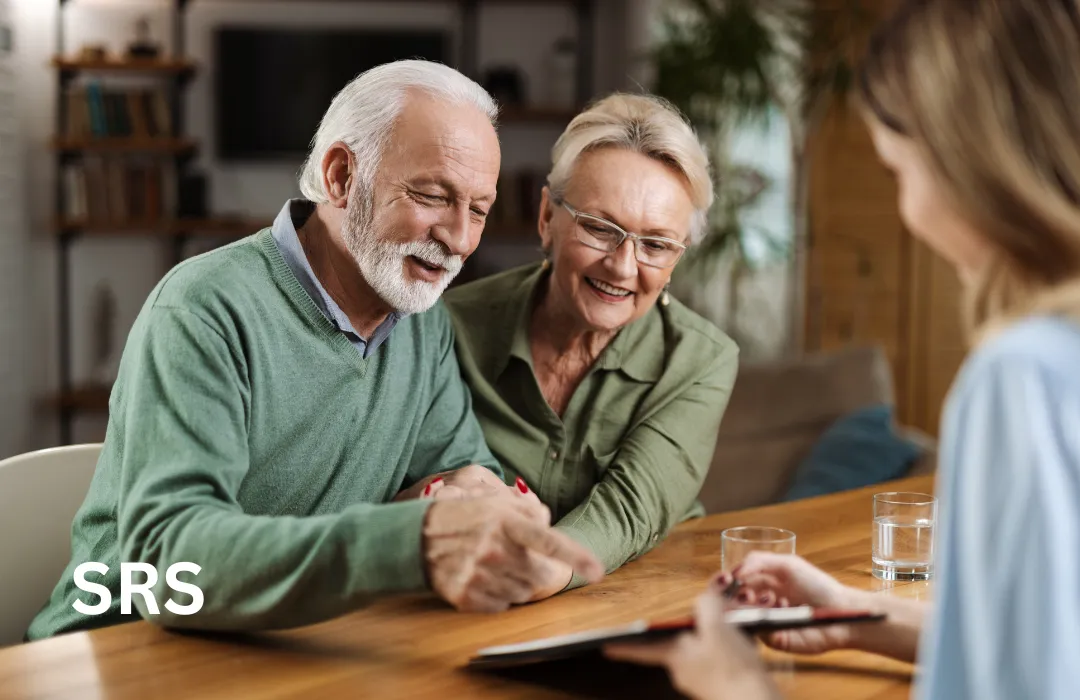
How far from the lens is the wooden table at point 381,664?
1079 mm

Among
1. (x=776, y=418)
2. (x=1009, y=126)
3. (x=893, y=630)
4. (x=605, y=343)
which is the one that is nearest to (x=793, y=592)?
(x=893, y=630)

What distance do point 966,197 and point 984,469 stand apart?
0.66 ft

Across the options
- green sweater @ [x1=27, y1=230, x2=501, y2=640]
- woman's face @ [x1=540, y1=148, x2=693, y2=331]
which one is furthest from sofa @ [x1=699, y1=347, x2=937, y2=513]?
green sweater @ [x1=27, y1=230, x2=501, y2=640]

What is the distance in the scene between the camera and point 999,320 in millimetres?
813

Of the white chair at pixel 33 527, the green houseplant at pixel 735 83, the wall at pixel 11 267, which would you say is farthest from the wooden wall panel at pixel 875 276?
the white chair at pixel 33 527

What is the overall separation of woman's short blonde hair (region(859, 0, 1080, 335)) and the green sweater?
0.56m

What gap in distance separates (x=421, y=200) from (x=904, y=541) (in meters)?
0.77

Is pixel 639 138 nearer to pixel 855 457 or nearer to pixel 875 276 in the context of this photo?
pixel 855 457

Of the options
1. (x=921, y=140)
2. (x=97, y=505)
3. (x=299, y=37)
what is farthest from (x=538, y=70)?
(x=921, y=140)

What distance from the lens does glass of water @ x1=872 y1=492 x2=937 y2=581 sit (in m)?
1.50

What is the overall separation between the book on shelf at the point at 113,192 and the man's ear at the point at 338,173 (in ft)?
13.8

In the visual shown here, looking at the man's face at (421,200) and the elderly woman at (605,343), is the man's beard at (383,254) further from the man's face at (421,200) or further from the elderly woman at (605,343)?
the elderly woman at (605,343)

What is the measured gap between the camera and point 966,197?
0.81 metres

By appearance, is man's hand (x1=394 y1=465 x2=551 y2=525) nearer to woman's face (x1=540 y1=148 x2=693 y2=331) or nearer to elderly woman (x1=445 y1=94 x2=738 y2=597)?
elderly woman (x1=445 y1=94 x2=738 y2=597)
